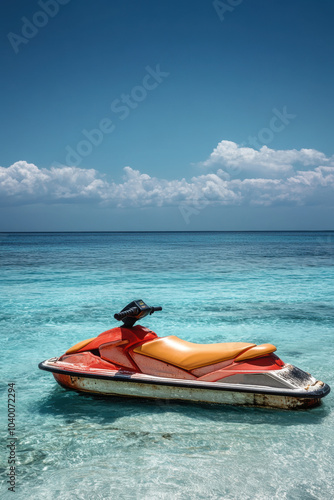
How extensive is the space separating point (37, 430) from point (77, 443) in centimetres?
49

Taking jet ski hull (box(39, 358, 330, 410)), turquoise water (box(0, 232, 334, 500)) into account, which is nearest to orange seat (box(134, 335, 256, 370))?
jet ski hull (box(39, 358, 330, 410))

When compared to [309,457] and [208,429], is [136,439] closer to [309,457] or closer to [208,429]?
[208,429]

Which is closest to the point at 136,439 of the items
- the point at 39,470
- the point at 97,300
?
the point at 39,470

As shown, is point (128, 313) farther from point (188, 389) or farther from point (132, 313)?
point (188, 389)

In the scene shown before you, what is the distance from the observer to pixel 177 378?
12.8ft

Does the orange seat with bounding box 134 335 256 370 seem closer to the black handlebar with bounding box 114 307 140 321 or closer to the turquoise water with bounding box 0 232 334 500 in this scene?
the black handlebar with bounding box 114 307 140 321

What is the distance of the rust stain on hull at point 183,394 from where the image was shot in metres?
3.77

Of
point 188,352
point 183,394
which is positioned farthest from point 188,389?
point 188,352

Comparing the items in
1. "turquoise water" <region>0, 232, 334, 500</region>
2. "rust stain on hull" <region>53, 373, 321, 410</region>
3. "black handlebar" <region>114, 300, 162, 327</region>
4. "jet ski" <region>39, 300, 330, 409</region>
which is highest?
"black handlebar" <region>114, 300, 162, 327</region>

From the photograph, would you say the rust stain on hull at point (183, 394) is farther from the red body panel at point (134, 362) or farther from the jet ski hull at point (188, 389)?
the red body panel at point (134, 362)

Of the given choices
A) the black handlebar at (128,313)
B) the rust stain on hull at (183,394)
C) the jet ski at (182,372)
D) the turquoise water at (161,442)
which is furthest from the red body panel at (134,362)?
the turquoise water at (161,442)

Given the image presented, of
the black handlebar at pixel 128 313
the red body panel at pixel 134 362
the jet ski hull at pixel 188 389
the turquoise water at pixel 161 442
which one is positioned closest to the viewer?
the turquoise water at pixel 161 442

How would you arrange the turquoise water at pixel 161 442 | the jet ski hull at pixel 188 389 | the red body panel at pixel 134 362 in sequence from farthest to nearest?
the red body panel at pixel 134 362 → the jet ski hull at pixel 188 389 → the turquoise water at pixel 161 442

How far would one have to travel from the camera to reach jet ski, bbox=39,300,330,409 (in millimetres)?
3760
